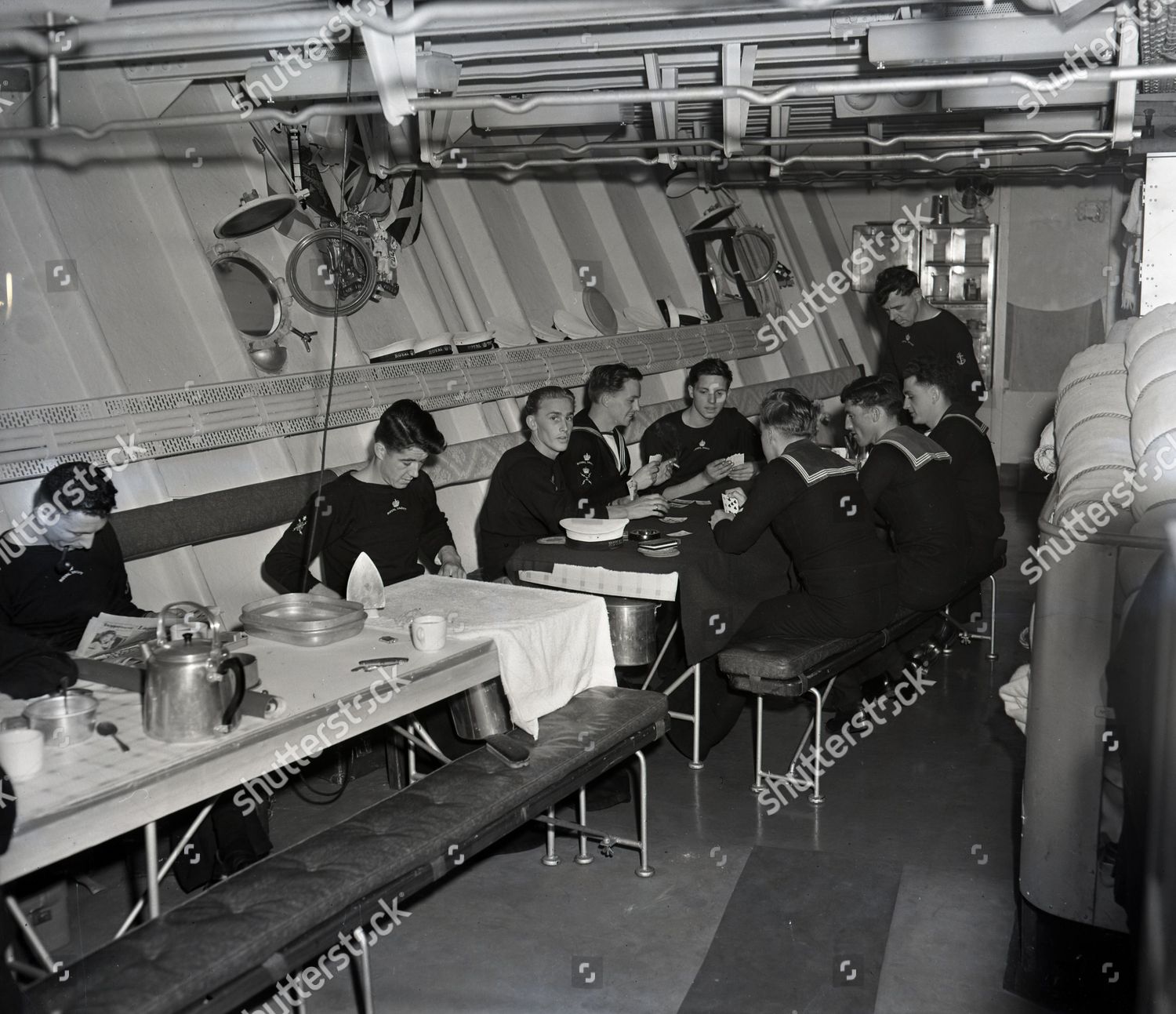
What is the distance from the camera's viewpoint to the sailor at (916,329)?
871 cm

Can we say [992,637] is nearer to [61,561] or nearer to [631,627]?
[631,627]

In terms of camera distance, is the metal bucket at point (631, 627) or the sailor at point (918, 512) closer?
the metal bucket at point (631, 627)

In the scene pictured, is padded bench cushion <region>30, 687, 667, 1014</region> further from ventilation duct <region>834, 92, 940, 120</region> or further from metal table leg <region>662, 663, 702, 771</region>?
ventilation duct <region>834, 92, 940, 120</region>

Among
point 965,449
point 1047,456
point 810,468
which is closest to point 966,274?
point 965,449

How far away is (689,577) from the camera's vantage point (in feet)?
16.6

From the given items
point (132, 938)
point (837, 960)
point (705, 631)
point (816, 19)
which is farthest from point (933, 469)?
point (132, 938)

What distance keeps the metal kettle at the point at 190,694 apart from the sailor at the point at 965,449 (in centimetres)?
442

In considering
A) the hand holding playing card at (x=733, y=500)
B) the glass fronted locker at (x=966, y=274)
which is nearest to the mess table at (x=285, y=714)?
the hand holding playing card at (x=733, y=500)

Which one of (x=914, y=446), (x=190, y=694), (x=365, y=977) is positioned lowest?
(x=365, y=977)

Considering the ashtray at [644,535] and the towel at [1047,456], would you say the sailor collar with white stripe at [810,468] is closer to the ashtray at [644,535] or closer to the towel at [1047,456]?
the ashtray at [644,535]

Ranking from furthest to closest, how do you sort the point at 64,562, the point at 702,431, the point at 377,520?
the point at 702,431 → the point at 377,520 → the point at 64,562

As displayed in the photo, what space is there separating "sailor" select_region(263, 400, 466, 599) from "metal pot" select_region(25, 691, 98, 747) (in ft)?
6.33

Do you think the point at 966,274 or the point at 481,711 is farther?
the point at 966,274

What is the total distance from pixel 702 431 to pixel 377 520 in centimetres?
259
